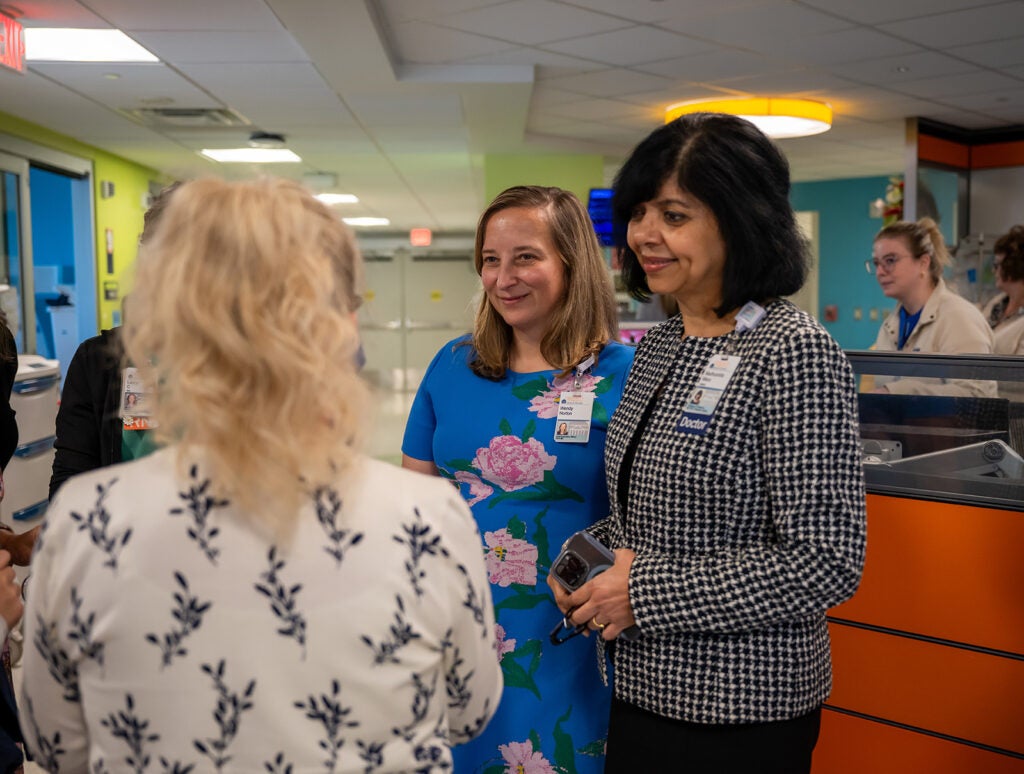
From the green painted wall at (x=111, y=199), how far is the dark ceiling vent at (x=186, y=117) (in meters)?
1.14

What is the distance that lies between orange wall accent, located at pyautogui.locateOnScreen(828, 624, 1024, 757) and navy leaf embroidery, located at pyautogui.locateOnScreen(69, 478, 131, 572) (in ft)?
6.95

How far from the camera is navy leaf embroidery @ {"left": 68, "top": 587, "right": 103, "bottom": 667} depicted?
0.94 metres

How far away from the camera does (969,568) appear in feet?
7.75

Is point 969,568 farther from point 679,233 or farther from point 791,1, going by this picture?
point 791,1

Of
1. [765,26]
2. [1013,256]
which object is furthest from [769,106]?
[1013,256]

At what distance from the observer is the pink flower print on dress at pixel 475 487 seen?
6.38 feet

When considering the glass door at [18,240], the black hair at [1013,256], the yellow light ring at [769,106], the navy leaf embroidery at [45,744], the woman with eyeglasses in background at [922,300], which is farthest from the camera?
the yellow light ring at [769,106]

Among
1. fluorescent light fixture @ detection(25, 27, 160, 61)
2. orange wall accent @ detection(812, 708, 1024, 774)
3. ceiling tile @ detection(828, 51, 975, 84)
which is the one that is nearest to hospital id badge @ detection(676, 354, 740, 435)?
orange wall accent @ detection(812, 708, 1024, 774)

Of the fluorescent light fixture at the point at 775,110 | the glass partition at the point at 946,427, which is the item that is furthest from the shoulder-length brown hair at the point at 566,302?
the fluorescent light fixture at the point at 775,110

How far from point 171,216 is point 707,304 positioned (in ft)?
2.93

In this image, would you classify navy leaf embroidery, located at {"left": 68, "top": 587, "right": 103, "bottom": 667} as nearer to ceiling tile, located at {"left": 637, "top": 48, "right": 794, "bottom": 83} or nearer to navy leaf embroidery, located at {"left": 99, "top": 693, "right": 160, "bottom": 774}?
navy leaf embroidery, located at {"left": 99, "top": 693, "right": 160, "bottom": 774}

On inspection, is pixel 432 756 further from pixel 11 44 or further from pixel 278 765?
pixel 11 44

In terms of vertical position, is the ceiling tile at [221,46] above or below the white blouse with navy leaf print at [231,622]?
above

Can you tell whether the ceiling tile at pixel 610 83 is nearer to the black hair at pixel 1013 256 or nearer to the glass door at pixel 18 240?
the black hair at pixel 1013 256
